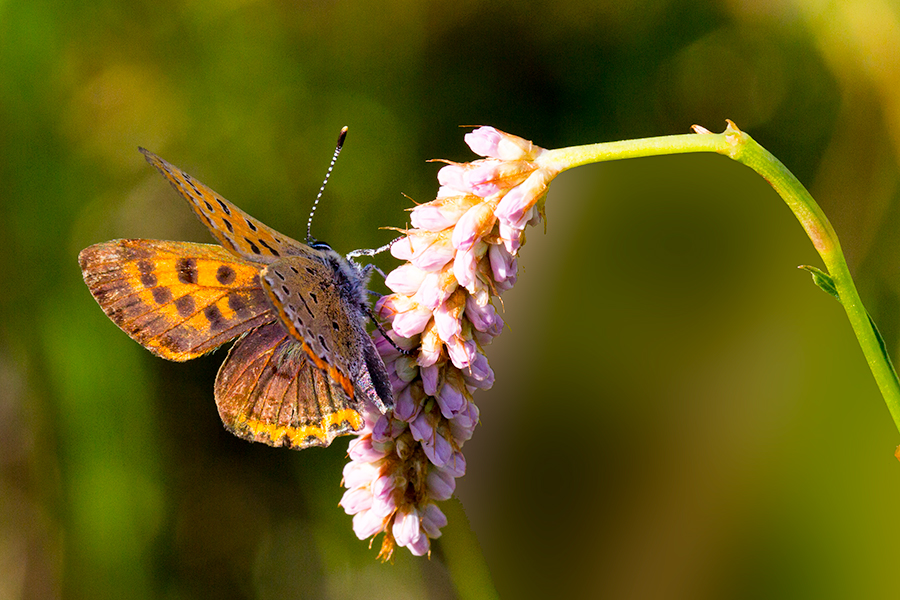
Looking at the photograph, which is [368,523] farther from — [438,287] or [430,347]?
[438,287]

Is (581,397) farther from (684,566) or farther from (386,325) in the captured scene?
(386,325)

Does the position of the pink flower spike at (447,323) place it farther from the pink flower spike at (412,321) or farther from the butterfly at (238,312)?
the butterfly at (238,312)

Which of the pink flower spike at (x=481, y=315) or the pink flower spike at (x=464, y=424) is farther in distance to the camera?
the pink flower spike at (x=464, y=424)

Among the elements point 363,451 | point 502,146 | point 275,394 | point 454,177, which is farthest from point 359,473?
point 502,146

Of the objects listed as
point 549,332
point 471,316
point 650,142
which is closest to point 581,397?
point 549,332

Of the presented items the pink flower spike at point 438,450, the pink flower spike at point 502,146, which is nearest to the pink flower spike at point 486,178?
the pink flower spike at point 502,146

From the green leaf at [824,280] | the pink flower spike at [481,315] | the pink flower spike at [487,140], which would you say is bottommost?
the pink flower spike at [481,315]
